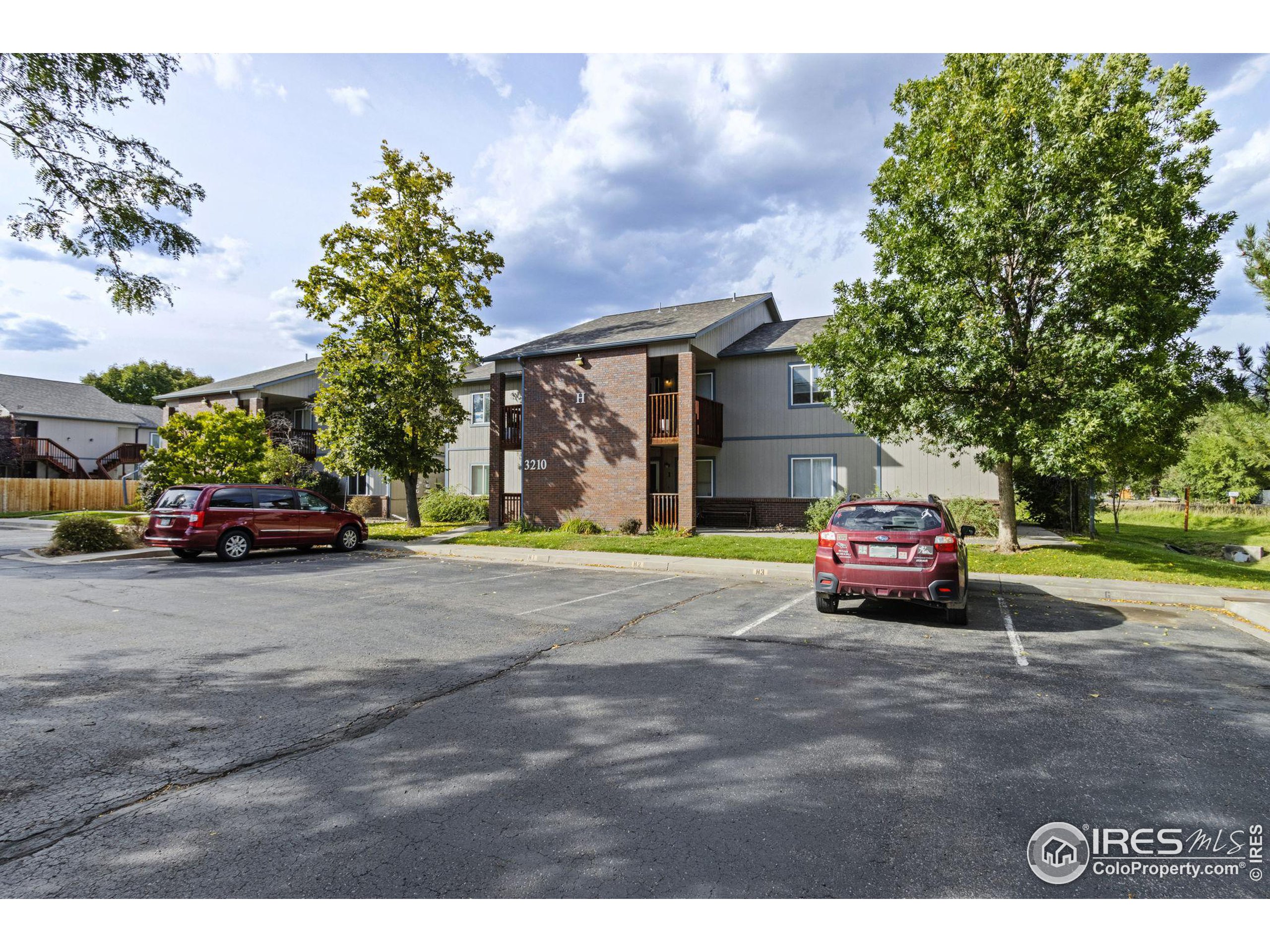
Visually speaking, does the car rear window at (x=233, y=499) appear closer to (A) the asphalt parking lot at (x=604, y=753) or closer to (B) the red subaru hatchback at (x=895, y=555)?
(A) the asphalt parking lot at (x=604, y=753)

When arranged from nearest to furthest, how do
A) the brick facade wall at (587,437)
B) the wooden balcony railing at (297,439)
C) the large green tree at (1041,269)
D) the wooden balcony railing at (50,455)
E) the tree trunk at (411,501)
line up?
the large green tree at (1041,269) < the brick facade wall at (587,437) < the tree trunk at (411,501) < the wooden balcony railing at (297,439) < the wooden balcony railing at (50,455)

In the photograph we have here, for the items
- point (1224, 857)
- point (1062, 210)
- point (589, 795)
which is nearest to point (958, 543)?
point (1224, 857)

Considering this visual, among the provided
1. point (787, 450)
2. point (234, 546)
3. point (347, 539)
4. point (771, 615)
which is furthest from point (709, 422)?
point (234, 546)

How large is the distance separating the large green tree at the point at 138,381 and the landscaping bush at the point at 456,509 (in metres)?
53.6

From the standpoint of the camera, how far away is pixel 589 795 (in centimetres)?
354

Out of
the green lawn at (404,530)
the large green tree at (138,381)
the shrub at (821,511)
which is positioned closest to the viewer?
the shrub at (821,511)

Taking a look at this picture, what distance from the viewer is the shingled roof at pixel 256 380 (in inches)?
1270

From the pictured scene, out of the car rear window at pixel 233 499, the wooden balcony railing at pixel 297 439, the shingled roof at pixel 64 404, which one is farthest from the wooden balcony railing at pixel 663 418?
the shingled roof at pixel 64 404

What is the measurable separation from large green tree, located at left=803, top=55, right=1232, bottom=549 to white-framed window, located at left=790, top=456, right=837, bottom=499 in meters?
6.48

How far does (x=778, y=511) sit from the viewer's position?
21.7 metres

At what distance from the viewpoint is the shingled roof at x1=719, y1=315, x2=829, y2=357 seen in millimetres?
21769

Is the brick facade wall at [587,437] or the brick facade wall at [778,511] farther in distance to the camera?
the brick facade wall at [778,511]

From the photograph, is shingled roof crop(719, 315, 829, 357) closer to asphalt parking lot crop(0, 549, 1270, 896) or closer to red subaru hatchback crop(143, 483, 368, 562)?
red subaru hatchback crop(143, 483, 368, 562)

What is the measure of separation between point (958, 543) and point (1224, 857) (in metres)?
5.51
